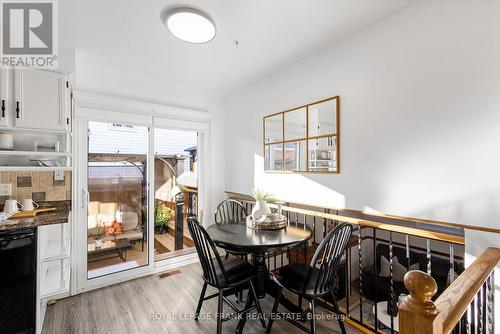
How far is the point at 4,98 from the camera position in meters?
1.98

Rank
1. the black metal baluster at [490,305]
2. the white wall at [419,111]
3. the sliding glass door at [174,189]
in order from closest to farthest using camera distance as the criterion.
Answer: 1. the black metal baluster at [490,305]
2. the white wall at [419,111]
3. the sliding glass door at [174,189]

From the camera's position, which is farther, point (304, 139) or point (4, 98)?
point (304, 139)

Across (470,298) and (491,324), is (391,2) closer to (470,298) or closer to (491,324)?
(470,298)

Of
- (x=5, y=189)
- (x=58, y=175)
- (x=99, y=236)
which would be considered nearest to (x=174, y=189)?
(x=99, y=236)

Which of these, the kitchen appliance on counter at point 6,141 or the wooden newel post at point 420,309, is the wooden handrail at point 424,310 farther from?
the kitchen appliance on counter at point 6,141

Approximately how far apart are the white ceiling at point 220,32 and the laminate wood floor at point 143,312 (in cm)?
272

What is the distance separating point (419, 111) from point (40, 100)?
3.27 meters

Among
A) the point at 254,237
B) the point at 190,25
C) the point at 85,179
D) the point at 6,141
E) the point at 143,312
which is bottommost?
the point at 143,312

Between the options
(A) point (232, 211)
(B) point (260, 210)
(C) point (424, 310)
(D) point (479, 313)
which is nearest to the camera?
(C) point (424, 310)

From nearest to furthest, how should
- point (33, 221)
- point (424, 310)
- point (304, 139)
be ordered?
point (424, 310)
point (33, 221)
point (304, 139)

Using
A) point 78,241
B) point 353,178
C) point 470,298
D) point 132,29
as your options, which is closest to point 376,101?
point 353,178

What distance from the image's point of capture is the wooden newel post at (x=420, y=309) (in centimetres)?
69

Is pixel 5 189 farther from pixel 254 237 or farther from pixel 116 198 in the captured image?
pixel 254 237

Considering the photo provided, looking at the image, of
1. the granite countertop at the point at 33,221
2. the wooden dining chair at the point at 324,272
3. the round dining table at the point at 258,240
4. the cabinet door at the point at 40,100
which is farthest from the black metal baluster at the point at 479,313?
A: the cabinet door at the point at 40,100
